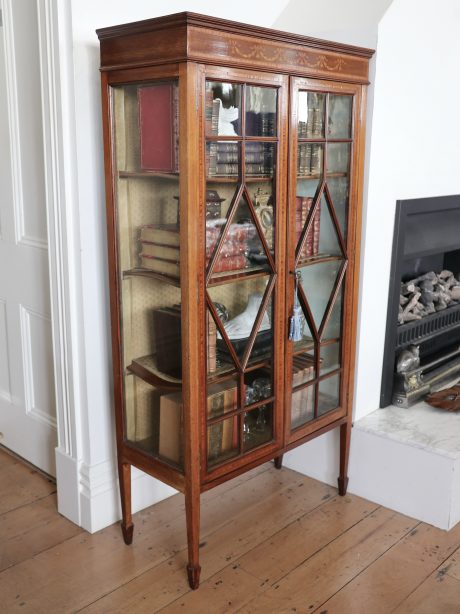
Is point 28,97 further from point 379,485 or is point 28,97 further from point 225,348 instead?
point 379,485

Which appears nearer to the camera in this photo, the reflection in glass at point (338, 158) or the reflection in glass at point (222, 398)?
the reflection in glass at point (222, 398)

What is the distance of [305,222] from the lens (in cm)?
218

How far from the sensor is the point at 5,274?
268cm

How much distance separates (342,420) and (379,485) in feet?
0.98

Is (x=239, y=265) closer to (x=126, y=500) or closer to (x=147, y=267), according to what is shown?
(x=147, y=267)

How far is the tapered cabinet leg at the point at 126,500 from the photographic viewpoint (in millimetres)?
2250

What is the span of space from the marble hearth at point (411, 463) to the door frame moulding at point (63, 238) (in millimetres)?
1062

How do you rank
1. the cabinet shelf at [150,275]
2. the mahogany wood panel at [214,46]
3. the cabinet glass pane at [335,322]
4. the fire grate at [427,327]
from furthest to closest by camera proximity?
the fire grate at [427,327] < the cabinet glass pane at [335,322] < the cabinet shelf at [150,275] < the mahogany wood panel at [214,46]

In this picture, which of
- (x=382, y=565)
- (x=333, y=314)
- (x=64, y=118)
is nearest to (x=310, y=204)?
(x=333, y=314)

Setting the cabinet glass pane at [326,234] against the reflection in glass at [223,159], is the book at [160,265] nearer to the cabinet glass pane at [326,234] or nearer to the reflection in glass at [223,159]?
the reflection in glass at [223,159]

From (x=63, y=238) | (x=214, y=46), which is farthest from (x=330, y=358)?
(x=214, y=46)

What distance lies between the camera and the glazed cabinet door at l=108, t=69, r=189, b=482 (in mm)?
1871

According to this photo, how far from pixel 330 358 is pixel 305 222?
519 millimetres

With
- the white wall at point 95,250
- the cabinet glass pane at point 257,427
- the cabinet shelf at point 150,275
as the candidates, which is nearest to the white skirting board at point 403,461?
the cabinet glass pane at point 257,427
